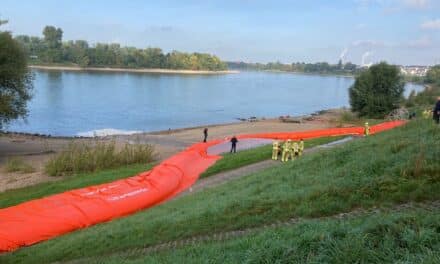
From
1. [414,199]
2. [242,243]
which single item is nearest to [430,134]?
[414,199]

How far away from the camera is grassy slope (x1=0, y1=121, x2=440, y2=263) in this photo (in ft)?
30.7

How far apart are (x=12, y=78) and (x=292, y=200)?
32134 mm

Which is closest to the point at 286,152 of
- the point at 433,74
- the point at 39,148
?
the point at 39,148

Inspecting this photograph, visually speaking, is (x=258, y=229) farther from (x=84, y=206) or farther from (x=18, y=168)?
(x=18, y=168)

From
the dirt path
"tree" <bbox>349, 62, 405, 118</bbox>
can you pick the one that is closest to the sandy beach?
the dirt path

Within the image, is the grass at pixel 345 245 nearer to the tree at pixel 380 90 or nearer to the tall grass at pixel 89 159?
the tall grass at pixel 89 159

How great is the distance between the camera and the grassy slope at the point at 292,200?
9.37 meters

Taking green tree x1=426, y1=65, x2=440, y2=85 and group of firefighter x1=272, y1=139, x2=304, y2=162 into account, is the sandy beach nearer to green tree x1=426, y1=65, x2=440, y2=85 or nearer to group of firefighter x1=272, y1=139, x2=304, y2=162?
group of firefighter x1=272, y1=139, x2=304, y2=162

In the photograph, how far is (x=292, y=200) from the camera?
33.0 feet

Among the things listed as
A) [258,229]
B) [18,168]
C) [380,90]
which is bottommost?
[18,168]

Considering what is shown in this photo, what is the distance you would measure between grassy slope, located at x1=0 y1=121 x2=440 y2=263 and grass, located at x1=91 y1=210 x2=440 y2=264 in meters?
2.55

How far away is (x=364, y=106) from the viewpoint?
227 feet

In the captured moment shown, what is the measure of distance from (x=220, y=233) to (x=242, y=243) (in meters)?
2.24

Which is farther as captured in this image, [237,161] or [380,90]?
[380,90]
